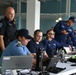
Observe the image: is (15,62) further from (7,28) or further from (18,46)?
(7,28)

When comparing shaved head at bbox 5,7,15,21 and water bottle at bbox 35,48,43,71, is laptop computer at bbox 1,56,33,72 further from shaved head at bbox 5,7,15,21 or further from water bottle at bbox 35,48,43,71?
shaved head at bbox 5,7,15,21

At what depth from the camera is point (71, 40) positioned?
6418 millimetres

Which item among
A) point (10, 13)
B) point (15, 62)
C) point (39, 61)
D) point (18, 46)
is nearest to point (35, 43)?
point (10, 13)

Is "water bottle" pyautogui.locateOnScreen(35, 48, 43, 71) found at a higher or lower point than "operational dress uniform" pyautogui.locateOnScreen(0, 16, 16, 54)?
lower

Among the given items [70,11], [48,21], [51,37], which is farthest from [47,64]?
[48,21]

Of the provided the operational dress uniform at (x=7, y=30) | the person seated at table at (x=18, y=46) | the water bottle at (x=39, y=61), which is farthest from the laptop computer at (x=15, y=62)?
the operational dress uniform at (x=7, y=30)

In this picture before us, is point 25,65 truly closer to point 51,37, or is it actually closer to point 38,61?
point 38,61

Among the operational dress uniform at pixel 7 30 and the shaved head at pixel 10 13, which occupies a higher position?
the shaved head at pixel 10 13

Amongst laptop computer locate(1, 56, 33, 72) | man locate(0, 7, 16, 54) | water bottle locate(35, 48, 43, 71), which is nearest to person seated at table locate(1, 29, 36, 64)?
water bottle locate(35, 48, 43, 71)

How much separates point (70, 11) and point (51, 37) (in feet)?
30.8

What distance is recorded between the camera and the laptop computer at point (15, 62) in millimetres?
2566

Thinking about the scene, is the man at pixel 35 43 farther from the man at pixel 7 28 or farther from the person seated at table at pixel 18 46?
the person seated at table at pixel 18 46

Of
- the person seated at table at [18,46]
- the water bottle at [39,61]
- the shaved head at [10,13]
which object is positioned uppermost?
the shaved head at [10,13]

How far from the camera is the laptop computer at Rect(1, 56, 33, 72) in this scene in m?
2.57
